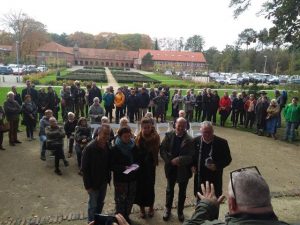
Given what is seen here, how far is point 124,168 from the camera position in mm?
5301

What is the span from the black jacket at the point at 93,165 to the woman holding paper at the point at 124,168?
0.72 feet

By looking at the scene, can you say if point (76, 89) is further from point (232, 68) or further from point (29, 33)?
point (232, 68)

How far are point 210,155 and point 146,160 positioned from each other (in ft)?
3.89

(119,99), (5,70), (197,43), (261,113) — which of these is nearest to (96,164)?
(119,99)

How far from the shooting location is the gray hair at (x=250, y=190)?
6.76ft

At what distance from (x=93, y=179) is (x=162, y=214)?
1971 mm

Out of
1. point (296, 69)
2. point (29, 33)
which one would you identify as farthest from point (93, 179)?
point (29, 33)

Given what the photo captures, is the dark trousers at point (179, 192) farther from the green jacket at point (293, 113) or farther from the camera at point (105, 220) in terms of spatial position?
the green jacket at point (293, 113)

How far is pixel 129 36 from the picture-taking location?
127688mm

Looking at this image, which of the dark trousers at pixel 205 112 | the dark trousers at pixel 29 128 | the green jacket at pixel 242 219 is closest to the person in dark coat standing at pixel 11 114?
the dark trousers at pixel 29 128

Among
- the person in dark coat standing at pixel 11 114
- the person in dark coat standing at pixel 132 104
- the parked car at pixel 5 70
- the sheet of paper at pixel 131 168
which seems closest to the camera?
the sheet of paper at pixel 131 168

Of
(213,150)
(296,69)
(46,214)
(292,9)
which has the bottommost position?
(46,214)

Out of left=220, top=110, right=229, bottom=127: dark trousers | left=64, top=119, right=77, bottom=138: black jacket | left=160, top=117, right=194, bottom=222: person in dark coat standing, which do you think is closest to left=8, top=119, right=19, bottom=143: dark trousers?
left=64, top=119, right=77, bottom=138: black jacket

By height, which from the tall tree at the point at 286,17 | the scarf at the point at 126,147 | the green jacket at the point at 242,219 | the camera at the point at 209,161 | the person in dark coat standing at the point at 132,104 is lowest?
the person in dark coat standing at the point at 132,104
